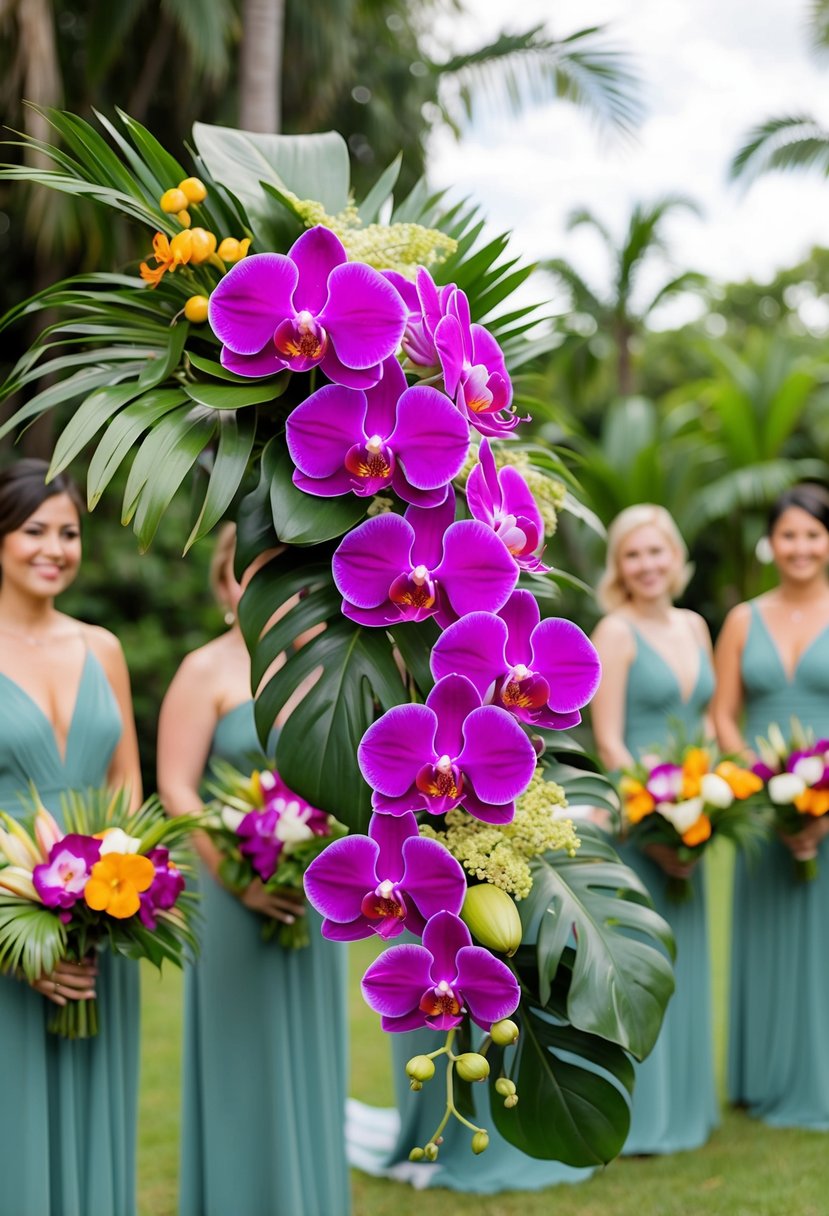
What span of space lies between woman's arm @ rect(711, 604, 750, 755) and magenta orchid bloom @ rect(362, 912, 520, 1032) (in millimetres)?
4148

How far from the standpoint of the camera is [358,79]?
14344mm

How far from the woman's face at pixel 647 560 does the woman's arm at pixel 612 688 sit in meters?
0.19

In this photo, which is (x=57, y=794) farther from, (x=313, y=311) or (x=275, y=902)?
(x=313, y=311)

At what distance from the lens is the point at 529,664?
2.09 metres

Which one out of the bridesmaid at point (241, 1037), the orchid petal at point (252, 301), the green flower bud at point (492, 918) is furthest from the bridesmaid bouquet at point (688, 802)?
the orchid petal at point (252, 301)

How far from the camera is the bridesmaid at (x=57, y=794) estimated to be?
3.51 metres

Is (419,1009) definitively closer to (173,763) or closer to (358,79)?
(173,763)

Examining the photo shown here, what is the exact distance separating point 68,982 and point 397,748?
1810 millimetres

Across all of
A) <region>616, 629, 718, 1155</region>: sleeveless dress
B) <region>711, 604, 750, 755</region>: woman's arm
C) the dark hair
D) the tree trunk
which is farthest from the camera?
the tree trunk

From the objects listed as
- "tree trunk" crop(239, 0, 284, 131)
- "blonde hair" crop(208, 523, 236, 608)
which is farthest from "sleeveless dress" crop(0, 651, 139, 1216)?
"tree trunk" crop(239, 0, 284, 131)

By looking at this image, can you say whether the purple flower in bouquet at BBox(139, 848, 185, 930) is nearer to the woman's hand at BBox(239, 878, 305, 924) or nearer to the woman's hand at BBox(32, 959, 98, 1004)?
the woman's hand at BBox(32, 959, 98, 1004)

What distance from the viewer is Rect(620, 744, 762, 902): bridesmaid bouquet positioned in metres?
5.01

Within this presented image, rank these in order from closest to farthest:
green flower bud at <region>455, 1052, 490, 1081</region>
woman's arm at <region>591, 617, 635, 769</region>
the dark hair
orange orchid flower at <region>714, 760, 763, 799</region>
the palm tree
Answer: green flower bud at <region>455, 1052, 490, 1081</region>, the dark hair, orange orchid flower at <region>714, 760, 763, 799</region>, woman's arm at <region>591, 617, 635, 769</region>, the palm tree

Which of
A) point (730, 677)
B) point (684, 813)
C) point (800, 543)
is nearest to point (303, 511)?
point (684, 813)
